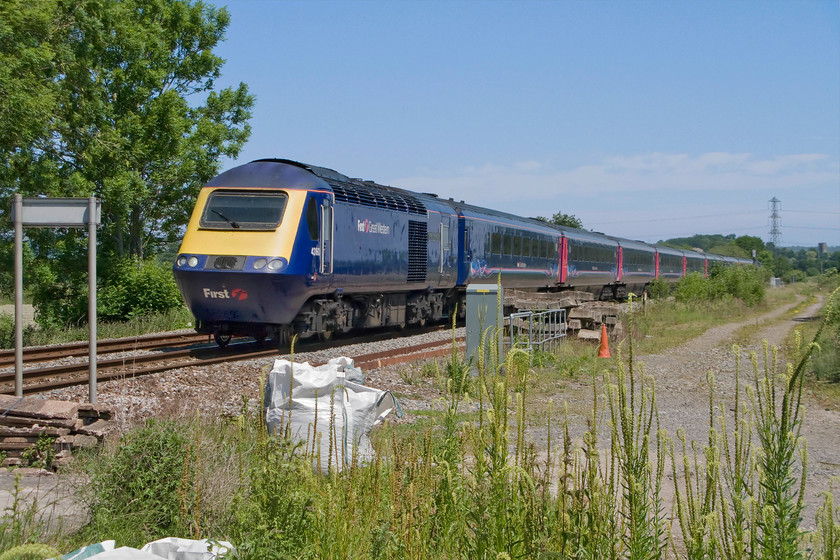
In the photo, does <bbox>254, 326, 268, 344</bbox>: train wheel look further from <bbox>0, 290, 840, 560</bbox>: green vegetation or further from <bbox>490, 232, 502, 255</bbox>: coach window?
<bbox>490, 232, 502, 255</bbox>: coach window

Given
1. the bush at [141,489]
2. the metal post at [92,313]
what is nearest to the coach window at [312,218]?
the metal post at [92,313]

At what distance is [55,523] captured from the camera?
468 cm

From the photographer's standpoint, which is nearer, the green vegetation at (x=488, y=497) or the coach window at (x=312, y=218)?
the green vegetation at (x=488, y=497)

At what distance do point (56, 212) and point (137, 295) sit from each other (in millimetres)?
15130

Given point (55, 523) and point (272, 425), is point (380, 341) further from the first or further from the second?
point (55, 523)

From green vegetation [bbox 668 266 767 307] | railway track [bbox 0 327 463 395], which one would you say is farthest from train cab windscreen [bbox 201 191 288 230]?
green vegetation [bbox 668 266 767 307]

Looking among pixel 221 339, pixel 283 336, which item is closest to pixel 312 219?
pixel 283 336

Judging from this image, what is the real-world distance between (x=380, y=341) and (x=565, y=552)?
1411cm

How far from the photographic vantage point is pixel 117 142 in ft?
74.7

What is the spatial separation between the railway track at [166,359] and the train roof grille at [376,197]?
9.77ft

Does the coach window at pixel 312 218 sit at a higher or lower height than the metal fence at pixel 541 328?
higher

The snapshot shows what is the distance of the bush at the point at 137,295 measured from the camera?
22375 millimetres

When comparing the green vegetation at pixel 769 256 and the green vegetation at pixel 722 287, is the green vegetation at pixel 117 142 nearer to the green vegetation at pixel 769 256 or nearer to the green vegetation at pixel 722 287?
the green vegetation at pixel 722 287

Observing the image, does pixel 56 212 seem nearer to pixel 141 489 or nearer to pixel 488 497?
pixel 141 489
